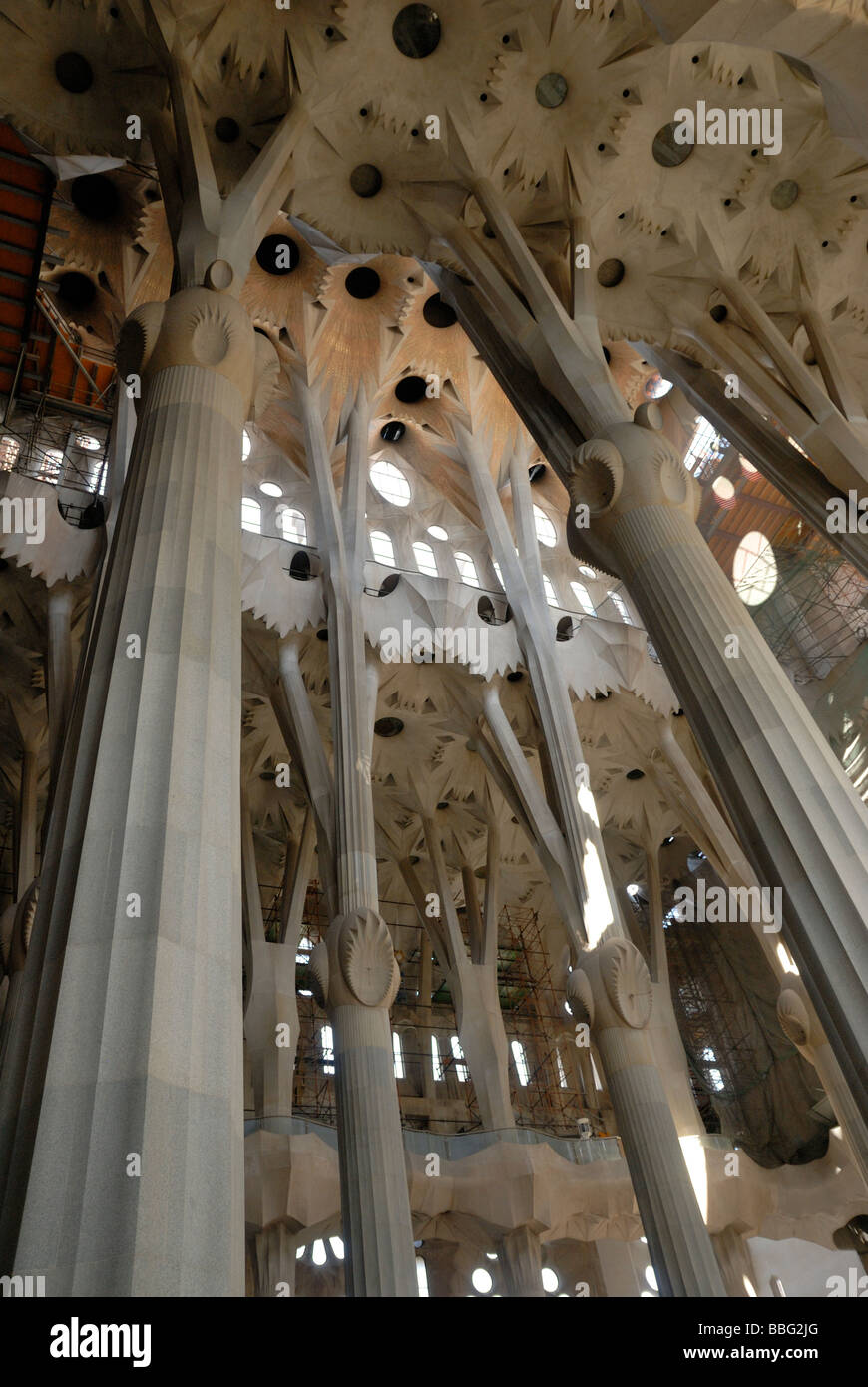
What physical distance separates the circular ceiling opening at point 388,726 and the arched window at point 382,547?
8.21 ft

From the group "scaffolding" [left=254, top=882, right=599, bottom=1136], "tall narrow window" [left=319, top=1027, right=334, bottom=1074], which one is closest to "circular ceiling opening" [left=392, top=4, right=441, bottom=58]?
"scaffolding" [left=254, top=882, right=599, bottom=1136]

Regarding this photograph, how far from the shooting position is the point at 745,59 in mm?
9250

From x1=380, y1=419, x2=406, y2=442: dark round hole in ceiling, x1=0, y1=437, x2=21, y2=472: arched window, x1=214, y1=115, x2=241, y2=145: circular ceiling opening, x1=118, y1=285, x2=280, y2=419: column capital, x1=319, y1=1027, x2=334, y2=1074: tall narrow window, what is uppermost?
x1=380, y1=419, x2=406, y2=442: dark round hole in ceiling

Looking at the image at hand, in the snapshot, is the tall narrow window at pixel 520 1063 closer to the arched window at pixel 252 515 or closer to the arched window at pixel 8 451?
the arched window at pixel 252 515

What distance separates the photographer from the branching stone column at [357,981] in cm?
823

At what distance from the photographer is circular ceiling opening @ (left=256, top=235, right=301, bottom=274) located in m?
14.0

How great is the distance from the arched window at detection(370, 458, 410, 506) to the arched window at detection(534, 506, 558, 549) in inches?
93.3

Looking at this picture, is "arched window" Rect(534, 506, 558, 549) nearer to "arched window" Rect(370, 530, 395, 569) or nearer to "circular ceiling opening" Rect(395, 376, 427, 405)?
"arched window" Rect(370, 530, 395, 569)

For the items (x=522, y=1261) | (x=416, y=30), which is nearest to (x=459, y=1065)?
(x=522, y=1261)

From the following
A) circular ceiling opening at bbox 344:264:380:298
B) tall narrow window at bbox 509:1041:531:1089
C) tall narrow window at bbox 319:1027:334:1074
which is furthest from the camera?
tall narrow window at bbox 509:1041:531:1089
